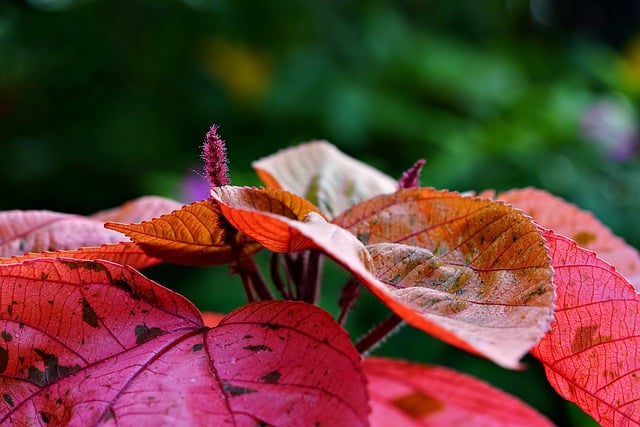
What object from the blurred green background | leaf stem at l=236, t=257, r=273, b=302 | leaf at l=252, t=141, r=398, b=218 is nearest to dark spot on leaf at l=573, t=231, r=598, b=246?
leaf at l=252, t=141, r=398, b=218

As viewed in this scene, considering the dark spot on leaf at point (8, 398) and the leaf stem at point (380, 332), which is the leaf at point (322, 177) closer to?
the leaf stem at point (380, 332)

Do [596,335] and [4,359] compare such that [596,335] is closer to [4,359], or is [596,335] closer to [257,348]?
[257,348]

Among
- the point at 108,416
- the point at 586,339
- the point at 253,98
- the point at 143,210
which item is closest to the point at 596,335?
the point at 586,339

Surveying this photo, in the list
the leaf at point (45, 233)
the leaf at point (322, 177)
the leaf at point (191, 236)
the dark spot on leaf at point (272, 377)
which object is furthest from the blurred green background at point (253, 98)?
the dark spot on leaf at point (272, 377)

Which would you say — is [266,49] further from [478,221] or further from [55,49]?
[478,221]

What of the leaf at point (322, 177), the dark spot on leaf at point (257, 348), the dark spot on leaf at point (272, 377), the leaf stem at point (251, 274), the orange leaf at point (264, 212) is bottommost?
the dark spot on leaf at point (272, 377)

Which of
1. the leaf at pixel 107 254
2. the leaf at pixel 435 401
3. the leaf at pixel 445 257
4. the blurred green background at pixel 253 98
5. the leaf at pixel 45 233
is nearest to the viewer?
the leaf at pixel 445 257
